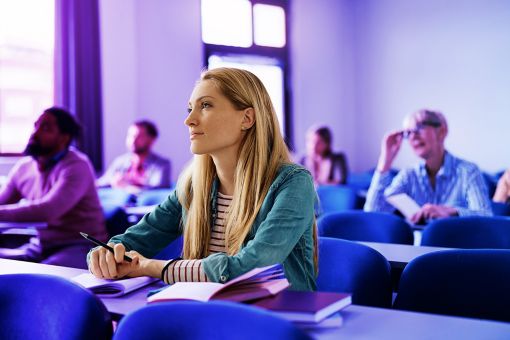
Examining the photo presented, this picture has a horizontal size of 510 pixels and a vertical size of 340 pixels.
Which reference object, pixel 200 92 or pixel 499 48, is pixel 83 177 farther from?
pixel 499 48

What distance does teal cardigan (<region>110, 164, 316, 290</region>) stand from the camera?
1613mm

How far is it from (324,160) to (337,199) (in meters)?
1.71

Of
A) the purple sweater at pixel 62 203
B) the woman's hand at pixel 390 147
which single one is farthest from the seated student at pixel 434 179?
the purple sweater at pixel 62 203

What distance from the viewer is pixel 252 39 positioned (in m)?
7.47

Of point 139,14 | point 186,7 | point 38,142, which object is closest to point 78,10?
point 139,14

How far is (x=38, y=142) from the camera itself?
361 cm

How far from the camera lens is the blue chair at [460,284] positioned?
5.46ft

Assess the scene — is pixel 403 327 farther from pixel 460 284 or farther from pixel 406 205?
pixel 406 205

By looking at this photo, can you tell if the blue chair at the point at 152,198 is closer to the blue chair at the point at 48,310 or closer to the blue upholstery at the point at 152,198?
the blue upholstery at the point at 152,198

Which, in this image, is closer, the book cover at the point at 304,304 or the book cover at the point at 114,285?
the book cover at the point at 304,304

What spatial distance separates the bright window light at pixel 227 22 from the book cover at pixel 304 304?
585 cm

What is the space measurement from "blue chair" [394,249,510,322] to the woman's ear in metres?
0.64

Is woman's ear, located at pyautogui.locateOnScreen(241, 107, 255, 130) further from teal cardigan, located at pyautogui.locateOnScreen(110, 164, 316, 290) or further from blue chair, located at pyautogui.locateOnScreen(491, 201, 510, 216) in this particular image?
blue chair, located at pyautogui.locateOnScreen(491, 201, 510, 216)

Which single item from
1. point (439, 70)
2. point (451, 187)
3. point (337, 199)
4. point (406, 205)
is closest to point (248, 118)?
point (406, 205)
